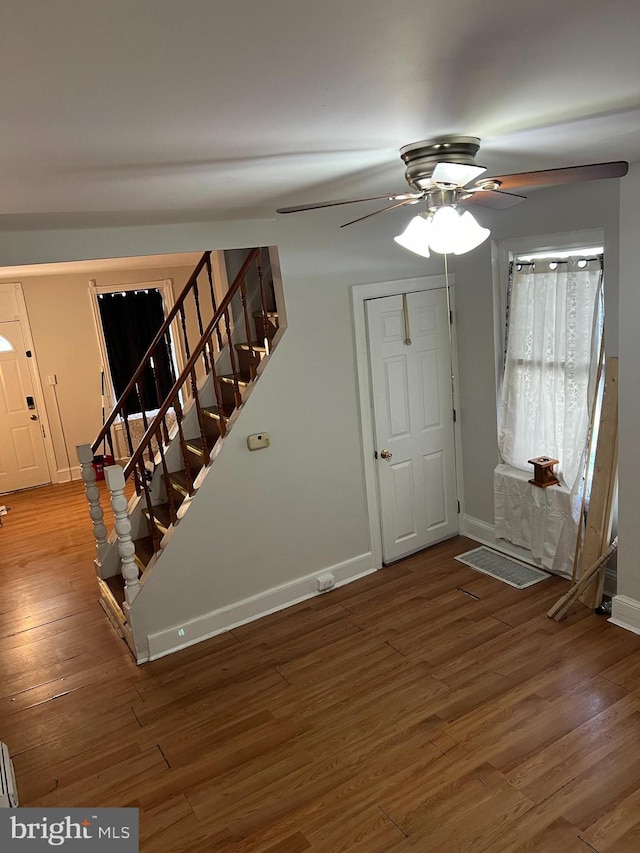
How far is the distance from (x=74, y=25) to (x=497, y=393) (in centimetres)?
393

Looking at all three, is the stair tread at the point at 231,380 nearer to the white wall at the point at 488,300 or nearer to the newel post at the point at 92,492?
the newel post at the point at 92,492

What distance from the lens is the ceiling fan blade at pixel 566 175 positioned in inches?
74.3

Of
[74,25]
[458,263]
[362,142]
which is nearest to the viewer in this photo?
[74,25]

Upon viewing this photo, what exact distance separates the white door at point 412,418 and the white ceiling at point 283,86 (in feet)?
6.86

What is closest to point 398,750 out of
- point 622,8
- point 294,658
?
point 294,658

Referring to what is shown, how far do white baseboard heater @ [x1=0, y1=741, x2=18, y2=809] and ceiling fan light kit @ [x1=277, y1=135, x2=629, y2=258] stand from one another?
8.32 feet

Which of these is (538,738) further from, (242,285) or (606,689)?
(242,285)

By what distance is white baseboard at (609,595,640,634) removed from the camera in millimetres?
3539

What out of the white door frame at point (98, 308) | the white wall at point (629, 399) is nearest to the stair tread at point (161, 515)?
the white wall at point (629, 399)

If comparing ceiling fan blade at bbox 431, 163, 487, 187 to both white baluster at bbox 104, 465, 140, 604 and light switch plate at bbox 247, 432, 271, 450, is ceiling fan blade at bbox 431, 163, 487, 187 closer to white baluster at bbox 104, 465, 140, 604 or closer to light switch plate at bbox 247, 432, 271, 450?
light switch plate at bbox 247, 432, 271, 450

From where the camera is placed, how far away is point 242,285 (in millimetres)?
3932

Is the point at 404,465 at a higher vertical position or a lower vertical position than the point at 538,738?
higher

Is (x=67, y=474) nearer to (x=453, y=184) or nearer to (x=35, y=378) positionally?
(x=35, y=378)

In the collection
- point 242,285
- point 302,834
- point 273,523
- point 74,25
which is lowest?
point 302,834
